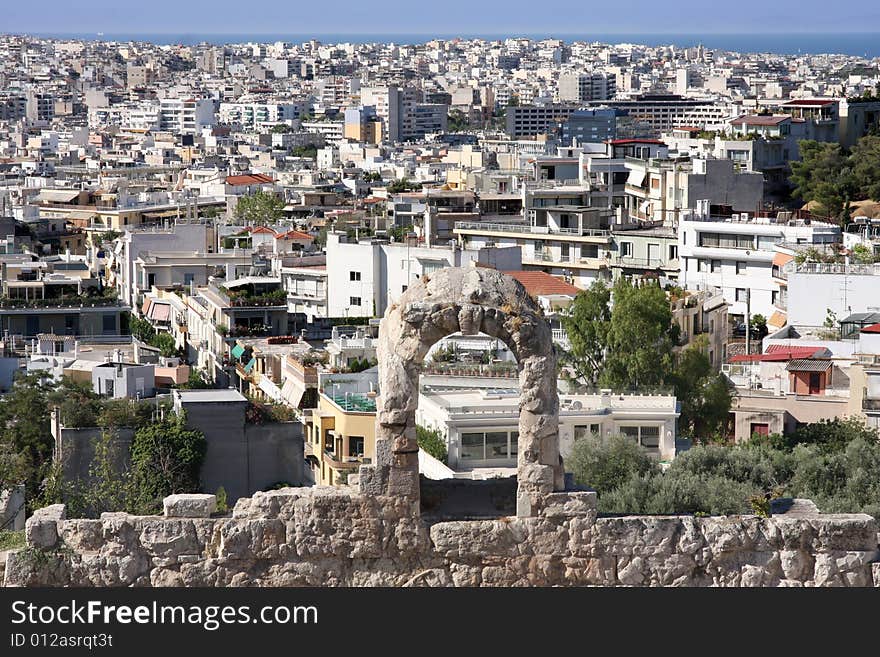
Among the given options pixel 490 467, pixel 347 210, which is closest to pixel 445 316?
pixel 490 467

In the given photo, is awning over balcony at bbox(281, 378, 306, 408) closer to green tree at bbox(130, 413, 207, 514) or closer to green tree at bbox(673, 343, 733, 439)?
green tree at bbox(130, 413, 207, 514)

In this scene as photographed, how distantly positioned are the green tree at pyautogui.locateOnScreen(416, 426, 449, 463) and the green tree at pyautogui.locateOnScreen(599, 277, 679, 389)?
17.7ft

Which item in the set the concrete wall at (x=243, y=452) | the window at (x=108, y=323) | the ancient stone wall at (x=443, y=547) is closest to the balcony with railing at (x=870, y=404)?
the concrete wall at (x=243, y=452)

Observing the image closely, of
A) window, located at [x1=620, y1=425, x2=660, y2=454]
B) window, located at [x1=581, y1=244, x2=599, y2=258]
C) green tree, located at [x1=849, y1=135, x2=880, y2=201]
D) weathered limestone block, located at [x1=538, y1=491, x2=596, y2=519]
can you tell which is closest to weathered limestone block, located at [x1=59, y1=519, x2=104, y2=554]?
weathered limestone block, located at [x1=538, y1=491, x2=596, y2=519]

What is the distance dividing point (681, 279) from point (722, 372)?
2040 cm

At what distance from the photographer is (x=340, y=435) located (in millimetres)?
28625

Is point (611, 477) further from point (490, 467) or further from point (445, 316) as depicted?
point (445, 316)

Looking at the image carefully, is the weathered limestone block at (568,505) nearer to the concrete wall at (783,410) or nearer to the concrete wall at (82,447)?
the concrete wall at (82,447)

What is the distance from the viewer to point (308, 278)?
176ft

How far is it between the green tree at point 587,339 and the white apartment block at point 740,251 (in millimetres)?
15274

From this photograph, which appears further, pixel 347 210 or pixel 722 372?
pixel 347 210

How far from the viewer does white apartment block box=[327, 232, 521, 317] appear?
50375mm

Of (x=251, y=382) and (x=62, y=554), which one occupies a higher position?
(x=62, y=554)

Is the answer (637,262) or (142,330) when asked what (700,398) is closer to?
(142,330)
